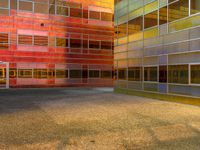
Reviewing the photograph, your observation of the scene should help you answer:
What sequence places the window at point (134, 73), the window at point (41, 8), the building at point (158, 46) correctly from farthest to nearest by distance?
the window at point (41, 8)
the window at point (134, 73)
the building at point (158, 46)

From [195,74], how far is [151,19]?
7009 mm

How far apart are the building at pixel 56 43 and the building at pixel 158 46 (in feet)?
33.6

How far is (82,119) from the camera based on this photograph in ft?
34.1

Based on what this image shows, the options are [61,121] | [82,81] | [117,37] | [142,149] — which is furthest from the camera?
[82,81]

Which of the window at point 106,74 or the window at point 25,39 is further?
the window at point 106,74

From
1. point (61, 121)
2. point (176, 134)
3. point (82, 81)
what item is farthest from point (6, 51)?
point (176, 134)

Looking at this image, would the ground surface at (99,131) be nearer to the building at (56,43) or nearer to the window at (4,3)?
the building at (56,43)

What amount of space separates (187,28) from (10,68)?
2346 cm

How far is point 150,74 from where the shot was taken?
1930 cm

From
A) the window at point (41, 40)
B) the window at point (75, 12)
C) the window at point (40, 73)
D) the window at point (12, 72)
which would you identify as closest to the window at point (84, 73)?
the window at point (40, 73)

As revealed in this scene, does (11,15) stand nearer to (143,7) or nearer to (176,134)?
(143,7)

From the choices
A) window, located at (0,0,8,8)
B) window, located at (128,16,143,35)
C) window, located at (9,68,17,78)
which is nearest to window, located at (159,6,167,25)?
window, located at (128,16,143,35)

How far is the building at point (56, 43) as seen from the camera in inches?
1185

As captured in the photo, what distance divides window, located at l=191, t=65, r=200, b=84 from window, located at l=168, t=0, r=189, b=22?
380cm
